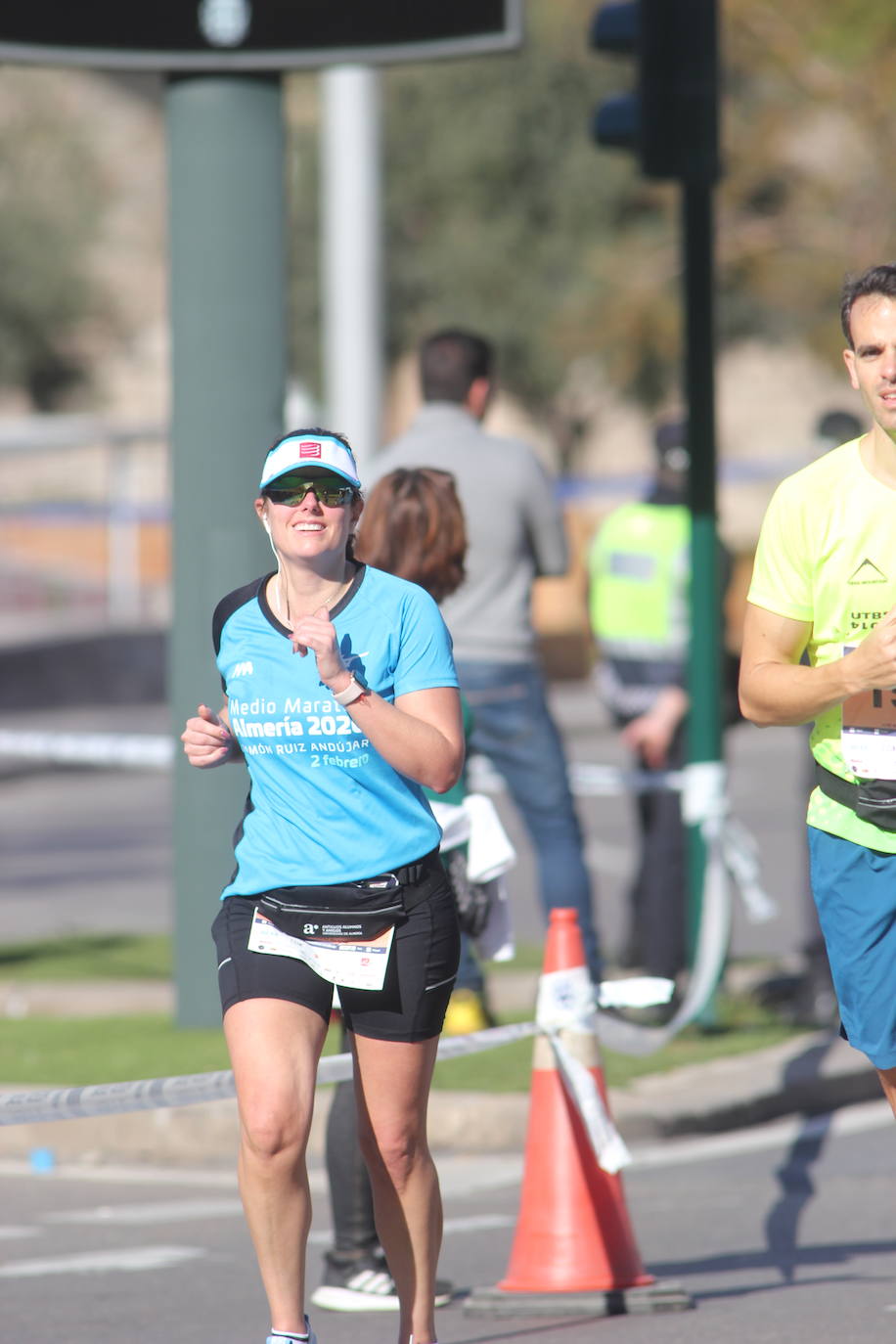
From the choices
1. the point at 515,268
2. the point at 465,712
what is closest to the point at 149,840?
the point at 465,712

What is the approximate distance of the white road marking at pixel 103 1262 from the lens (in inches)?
219

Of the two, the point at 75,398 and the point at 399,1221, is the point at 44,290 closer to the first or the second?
the point at 75,398

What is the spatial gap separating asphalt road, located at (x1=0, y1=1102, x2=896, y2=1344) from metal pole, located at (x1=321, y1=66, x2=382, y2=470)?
5.50 metres

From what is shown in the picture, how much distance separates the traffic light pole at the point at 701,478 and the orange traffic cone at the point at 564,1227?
2.89 m

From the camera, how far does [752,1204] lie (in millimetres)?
6180

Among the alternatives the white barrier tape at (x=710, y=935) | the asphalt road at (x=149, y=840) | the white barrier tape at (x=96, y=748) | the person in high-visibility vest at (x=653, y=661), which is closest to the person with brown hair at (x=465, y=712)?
the white barrier tape at (x=710, y=935)

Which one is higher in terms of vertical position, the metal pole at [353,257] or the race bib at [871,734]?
the metal pole at [353,257]

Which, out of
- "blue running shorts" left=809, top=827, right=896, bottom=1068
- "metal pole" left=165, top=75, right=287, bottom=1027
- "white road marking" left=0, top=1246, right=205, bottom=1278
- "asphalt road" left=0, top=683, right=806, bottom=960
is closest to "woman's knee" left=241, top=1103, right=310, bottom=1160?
"blue running shorts" left=809, top=827, right=896, bottom=1068

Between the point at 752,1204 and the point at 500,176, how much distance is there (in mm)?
40671

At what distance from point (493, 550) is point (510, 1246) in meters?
2.24

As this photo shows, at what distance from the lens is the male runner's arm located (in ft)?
12.3

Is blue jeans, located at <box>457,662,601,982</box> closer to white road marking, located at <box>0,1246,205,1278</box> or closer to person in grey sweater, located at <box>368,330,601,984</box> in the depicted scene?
person in grey sweater, located at <box>368,330,601,984</box>

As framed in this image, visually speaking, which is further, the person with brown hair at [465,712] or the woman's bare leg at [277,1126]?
the person with brown hair at [465,712]

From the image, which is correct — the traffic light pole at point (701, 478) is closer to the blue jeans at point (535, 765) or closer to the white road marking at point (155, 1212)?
the blue jeans at point (535, 765)
